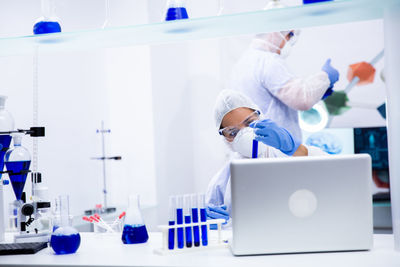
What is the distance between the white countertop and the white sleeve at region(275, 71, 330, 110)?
1166 mm

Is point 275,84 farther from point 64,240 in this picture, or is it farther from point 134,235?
point 64,240

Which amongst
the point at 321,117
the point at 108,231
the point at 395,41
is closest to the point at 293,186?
the point at 395,41

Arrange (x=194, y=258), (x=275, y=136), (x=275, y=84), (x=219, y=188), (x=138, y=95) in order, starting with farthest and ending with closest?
(x=138, y=95)
(x=275, y=84)
(x=219, y=188)
(x=275, y=136)
(x=194, y=258)

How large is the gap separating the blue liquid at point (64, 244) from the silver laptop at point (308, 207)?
0.52 metres

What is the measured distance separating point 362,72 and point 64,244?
3260mm

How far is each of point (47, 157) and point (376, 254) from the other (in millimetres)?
2383

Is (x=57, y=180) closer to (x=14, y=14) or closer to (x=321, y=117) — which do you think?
(x=14, y=14)

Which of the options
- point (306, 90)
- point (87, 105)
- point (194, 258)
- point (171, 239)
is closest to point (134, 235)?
point (171, 239)

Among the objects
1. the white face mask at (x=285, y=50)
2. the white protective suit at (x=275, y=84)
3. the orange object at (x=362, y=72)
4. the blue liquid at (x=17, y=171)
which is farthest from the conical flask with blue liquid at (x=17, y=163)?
the orange object at (x=362, y=72)

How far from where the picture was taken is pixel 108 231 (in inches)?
71.2

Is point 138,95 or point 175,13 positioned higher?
point 175,13

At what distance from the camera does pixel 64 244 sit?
1.48 metres

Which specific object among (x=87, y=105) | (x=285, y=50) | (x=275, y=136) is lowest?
(x=275, y=136)

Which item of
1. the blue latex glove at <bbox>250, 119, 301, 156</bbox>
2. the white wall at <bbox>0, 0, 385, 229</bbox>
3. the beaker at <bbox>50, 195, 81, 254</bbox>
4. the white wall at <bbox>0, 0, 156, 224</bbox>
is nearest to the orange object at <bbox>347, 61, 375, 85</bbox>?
the white wall at <bbox>0, 0, 385, 229</bbox>
